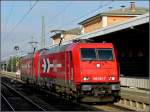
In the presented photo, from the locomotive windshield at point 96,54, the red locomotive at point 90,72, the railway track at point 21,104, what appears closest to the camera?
the red locomotive at point 90,72

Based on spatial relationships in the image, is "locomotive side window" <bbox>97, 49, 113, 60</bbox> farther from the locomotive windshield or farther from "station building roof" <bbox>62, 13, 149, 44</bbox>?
"station building roof" <bbox>62, 13, 149, 44</bbox>

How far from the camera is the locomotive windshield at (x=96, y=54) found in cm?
2023

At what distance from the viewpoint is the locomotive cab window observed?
2023cm

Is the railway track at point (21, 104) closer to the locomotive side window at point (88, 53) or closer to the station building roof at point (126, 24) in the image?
the locomotive side window at point (88, 53)

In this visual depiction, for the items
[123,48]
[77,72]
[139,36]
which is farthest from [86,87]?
[123,48]

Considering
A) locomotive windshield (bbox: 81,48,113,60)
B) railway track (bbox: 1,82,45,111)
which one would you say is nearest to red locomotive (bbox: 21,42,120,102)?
locomotive windshield (bbox: 81,48,113,60)

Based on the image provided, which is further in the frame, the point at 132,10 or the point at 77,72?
the point at 132,10

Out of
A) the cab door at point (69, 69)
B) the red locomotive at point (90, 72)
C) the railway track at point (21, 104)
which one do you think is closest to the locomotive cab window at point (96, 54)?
the red locomotive at point (90, 72)

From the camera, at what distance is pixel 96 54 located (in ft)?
66.6

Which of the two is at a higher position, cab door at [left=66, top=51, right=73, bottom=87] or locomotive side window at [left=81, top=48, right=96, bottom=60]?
locomotive side window at [left=81, top=48, right=96, bottom=60]

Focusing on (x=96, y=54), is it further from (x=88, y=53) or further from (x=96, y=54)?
(x=88, y=53)

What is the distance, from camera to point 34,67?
1339 inches

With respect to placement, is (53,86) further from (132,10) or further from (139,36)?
(132,10)

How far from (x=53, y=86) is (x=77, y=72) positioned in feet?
19.6
